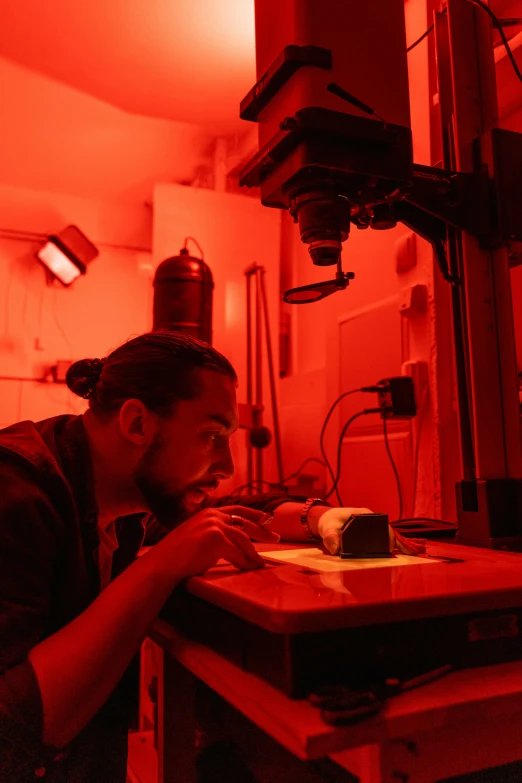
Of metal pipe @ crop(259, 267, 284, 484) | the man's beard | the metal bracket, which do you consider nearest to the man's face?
the man's beard

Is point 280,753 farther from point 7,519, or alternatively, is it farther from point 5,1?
point 5,1

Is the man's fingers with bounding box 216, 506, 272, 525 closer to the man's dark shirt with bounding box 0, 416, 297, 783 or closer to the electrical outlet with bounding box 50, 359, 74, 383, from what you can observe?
the man's dark shirt with bounding box 0, 416, 297, 783

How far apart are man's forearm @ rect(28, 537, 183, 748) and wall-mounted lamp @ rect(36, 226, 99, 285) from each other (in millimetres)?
2735

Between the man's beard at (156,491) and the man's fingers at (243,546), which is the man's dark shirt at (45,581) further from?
the man's fingers at (243,546)

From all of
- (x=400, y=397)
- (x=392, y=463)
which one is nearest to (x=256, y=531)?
(x=400, y=397)

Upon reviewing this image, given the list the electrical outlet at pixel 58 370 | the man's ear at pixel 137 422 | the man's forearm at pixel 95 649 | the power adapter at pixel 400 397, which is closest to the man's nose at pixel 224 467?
the man's ear at pixel 137 422

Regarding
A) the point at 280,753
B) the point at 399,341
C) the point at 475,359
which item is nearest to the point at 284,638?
the point at 280,753

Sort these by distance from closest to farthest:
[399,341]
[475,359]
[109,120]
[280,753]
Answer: [280,753]
[475,359]
[399,341]
[109,120]

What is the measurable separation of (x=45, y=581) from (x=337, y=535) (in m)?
0.39

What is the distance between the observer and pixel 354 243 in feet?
6.68

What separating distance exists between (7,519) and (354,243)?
159cm

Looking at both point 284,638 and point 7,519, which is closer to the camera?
point 284,638

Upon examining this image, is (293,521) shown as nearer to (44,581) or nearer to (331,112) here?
(44,581)

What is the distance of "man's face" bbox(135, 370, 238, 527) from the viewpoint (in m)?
0.91
